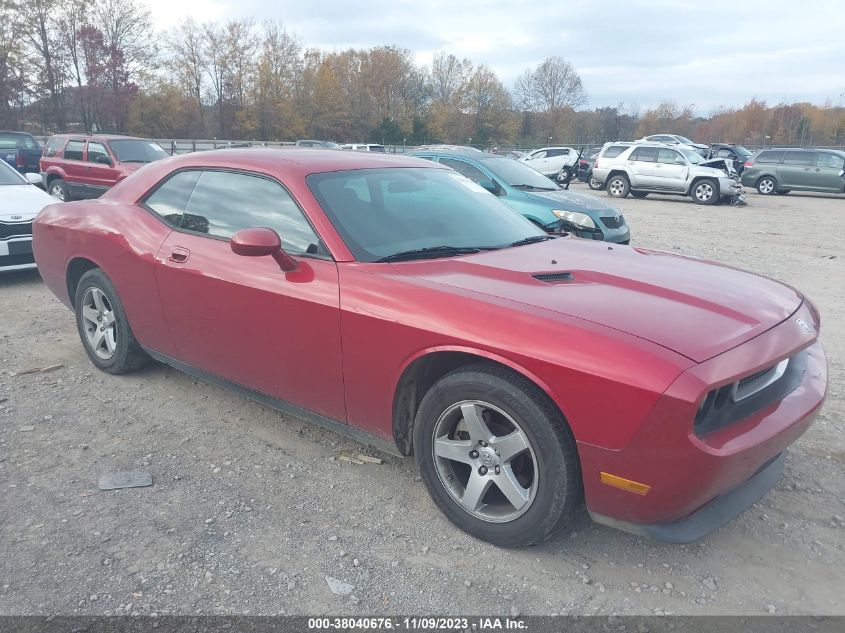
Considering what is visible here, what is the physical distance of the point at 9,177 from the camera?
805 centimetres

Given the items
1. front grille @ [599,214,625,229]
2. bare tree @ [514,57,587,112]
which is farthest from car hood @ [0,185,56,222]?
bare tree @ [514,57,587,112]

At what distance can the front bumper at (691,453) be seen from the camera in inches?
83.0

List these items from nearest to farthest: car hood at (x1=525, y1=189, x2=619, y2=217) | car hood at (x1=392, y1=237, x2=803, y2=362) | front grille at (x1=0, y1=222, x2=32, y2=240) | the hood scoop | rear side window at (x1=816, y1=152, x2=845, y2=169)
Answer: car hood at (x1=392, y1=237, x2=803, y2=362) < the hood scoop < front grille at (x1=0, y1=222, x2=32, y2=240) < car hood at (x1=525, y1=189, x2=619, y2=217) < rear side window at (x1=816, y1=152, x2=845, y2=169)

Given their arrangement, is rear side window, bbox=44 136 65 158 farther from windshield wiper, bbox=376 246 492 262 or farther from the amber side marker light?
the amber side marker light

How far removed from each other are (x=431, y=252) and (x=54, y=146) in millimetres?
14489

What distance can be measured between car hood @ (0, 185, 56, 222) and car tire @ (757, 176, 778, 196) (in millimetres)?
21918

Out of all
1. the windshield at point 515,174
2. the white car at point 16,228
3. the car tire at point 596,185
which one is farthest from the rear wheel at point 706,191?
the white car at point 16,228

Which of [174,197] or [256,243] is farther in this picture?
[174,197]

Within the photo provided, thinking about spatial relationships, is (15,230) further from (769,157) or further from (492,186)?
(769,157)

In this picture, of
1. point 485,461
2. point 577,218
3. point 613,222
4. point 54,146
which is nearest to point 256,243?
point 485,461

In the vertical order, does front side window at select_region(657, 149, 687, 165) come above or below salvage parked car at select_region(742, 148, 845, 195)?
above

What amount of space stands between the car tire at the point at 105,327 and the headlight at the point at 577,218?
5.22m

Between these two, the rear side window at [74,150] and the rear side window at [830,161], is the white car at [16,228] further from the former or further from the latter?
Answer: the rear side window at [830,161]

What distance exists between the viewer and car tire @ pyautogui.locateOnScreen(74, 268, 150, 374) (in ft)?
13.9
